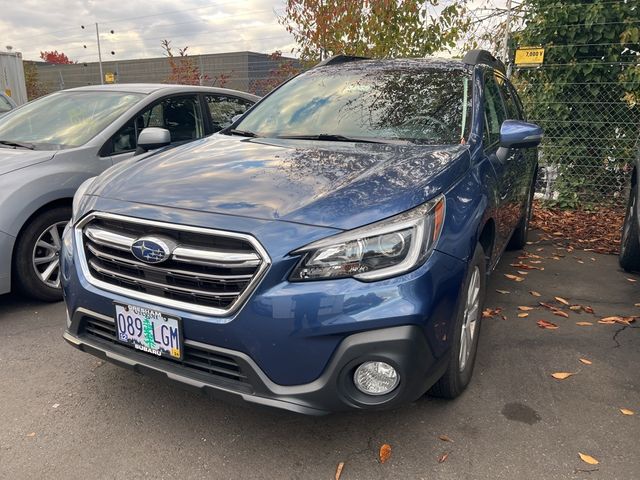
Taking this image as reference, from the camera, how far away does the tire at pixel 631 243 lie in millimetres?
4484

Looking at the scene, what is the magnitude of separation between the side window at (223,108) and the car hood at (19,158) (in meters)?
1.68

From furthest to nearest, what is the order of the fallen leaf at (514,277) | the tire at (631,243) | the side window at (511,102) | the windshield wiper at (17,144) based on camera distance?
1. the fallen leaf at (514,277)
2. the tire at (631,243)
3. the side window at (511,102)
4. the windshield wiper at (17,144)

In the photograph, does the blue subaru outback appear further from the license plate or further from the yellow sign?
the yellow sign

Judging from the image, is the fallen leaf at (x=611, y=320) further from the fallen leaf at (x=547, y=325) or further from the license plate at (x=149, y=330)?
the license plate at (x=149, y=330)

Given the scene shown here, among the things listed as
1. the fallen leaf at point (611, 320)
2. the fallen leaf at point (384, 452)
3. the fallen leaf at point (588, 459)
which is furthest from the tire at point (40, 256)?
the fallen leaf at point (611, 320)

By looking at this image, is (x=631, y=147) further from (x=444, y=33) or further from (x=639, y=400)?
(x=639, y=400)

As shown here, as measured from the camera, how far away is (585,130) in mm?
6781

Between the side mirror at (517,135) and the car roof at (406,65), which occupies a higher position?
the car roof at (406,65)

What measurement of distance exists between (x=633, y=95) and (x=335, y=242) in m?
6.04

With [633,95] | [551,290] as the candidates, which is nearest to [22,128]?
[551,290]

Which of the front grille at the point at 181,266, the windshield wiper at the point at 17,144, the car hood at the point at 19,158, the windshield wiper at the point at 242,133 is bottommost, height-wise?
the front grille at the point at 181,266

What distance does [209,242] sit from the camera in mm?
2045

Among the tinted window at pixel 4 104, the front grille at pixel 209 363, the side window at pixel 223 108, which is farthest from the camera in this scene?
the tinted window at pixel 4 104

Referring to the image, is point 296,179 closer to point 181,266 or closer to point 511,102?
point 181,266
